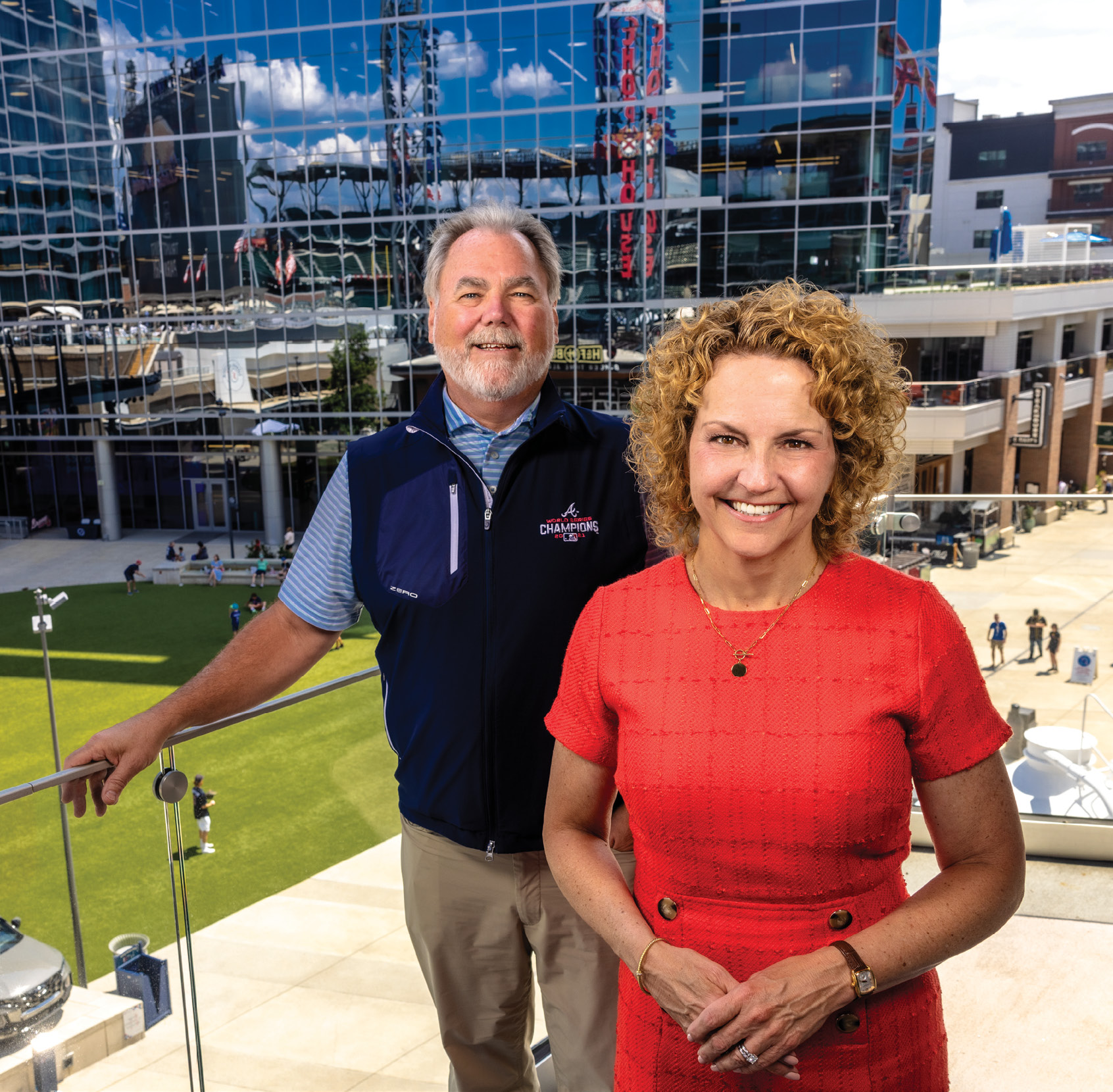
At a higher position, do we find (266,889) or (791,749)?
(791,749)

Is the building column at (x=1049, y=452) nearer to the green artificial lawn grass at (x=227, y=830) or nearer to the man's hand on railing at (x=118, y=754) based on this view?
the green artificial lawn grass at (x=227, y=830)

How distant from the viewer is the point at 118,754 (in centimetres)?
256

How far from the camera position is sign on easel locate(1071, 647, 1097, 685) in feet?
19.0

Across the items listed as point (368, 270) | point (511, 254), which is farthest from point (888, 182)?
point (511, 254)

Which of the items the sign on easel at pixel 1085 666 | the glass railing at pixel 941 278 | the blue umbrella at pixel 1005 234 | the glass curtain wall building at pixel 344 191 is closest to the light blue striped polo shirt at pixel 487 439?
the sign on easel at pixel 1085 666

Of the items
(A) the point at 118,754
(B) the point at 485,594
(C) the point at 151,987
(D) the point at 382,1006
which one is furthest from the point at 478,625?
(D) the point at 382,1006

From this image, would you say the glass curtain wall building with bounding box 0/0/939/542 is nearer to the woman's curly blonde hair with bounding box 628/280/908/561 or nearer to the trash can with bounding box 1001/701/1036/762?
the trash can with bounding box 1001/701/1036/762

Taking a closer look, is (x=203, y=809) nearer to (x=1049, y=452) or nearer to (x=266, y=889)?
(x=266, y=889)

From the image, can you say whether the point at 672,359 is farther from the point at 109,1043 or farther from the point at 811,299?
the point at 109,1043

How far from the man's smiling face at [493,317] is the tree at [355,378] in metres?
30.0

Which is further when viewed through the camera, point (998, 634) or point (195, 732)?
point (998, 634)

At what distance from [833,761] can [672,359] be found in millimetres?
747

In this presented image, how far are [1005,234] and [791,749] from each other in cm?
3791

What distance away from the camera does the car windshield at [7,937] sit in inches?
101
